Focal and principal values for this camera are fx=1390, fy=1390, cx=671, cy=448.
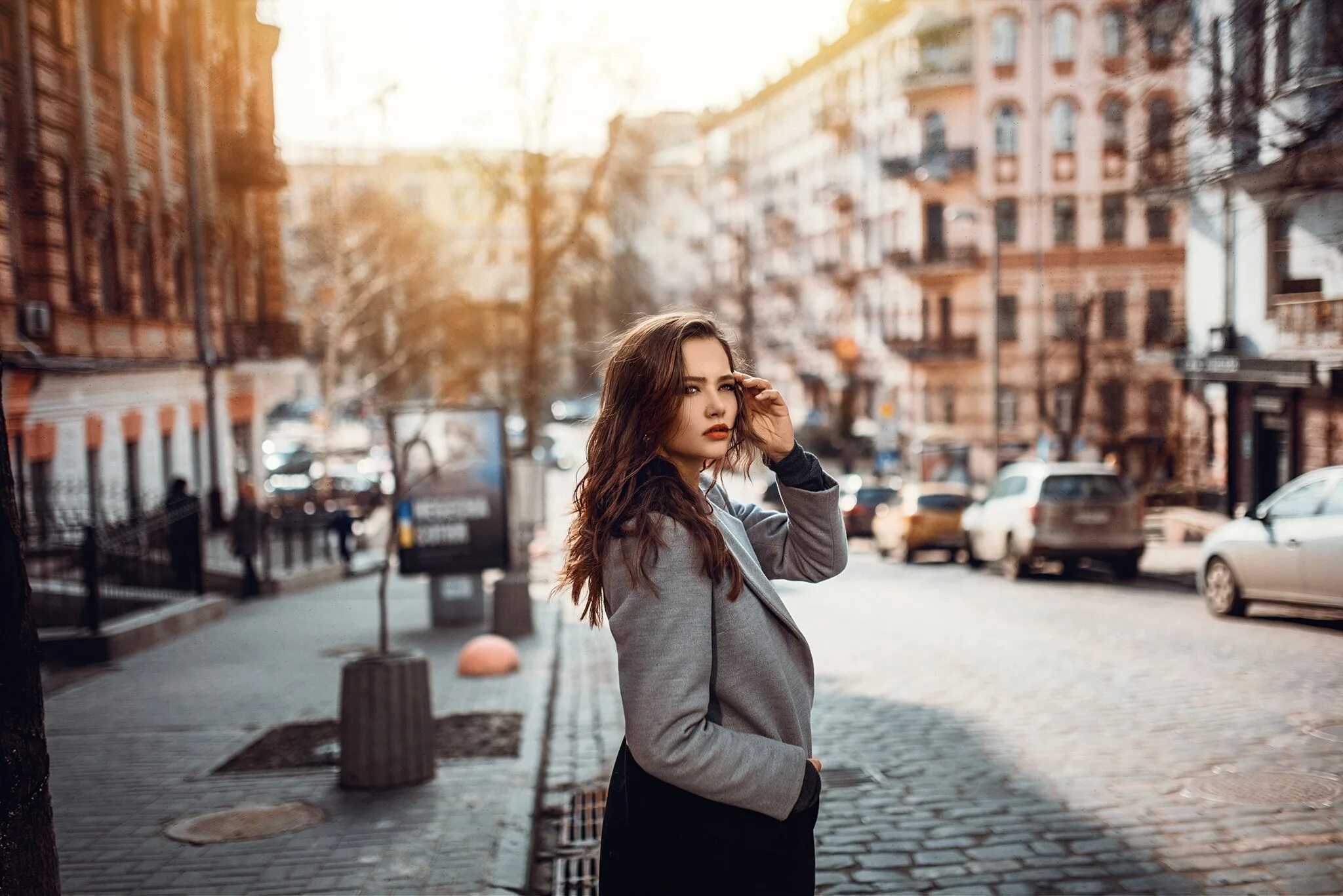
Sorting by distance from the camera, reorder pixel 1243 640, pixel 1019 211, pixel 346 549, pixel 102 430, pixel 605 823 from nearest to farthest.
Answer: pixel 605 823, pixel 1243 640, pixel 102 430, pixel 346 549, pixel 1019 211

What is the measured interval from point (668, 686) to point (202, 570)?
17.3 metres

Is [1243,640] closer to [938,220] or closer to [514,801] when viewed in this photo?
[514,801]

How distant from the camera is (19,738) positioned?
3.81m

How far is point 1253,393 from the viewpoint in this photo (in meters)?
26.8

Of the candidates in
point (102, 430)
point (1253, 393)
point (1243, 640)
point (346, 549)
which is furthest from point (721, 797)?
point (1253, 393)

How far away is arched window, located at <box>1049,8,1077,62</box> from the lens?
5431cm

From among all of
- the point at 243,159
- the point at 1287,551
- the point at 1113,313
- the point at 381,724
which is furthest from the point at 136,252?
the point at 1113,313

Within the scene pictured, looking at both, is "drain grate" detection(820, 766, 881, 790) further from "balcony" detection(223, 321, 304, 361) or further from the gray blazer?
"balcony" detection(223, 321, 304, 361)

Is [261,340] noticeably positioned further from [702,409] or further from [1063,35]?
[1063,35]

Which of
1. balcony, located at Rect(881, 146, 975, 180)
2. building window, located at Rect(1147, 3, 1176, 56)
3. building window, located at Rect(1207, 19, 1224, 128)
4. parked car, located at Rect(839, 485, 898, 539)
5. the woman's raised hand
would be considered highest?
balcony, located at Rect(881, 146, 975, 180)

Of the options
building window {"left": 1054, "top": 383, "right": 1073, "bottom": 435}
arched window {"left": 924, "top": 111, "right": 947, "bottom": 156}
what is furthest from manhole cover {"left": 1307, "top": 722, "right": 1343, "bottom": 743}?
arched window {"left": 924, "top": 111, "right": 947, "bottom": 156}

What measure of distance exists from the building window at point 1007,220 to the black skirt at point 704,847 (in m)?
54.5

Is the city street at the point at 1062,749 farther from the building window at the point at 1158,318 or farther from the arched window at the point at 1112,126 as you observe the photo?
the arched window at the point at 1112,126

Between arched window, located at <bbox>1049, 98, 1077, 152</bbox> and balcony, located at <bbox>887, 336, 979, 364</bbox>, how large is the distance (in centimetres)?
826
